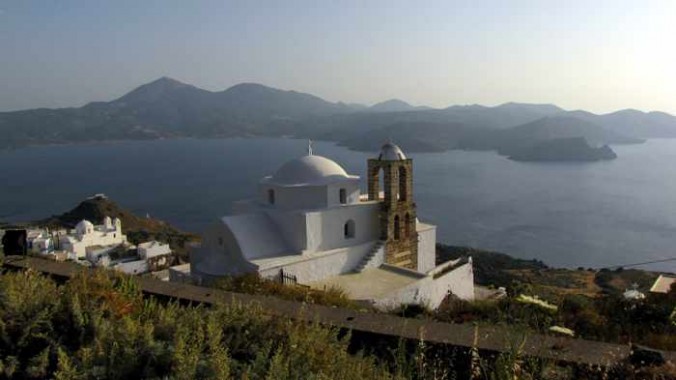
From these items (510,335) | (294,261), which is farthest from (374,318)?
(294,261)

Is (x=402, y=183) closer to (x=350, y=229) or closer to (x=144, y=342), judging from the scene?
(x=350, y=229)

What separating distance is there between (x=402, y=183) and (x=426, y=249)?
2.30 meters

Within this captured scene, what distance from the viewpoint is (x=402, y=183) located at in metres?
15.0

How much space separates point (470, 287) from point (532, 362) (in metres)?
13.7

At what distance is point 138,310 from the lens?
3562mm

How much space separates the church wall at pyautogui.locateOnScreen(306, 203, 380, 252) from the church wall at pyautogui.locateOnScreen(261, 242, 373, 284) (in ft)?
0.77

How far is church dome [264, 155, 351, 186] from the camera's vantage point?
13922mm

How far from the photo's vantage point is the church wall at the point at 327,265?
12.4m

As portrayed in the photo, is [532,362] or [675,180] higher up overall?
[532,362]

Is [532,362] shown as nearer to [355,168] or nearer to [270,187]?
[270,187]

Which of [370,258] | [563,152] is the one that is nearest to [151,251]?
[370,258]

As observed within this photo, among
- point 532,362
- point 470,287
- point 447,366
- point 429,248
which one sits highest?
point 532,362

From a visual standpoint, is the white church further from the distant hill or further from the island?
the distant hill

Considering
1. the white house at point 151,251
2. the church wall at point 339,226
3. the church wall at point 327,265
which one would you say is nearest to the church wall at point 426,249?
the church wall at point 339,226
